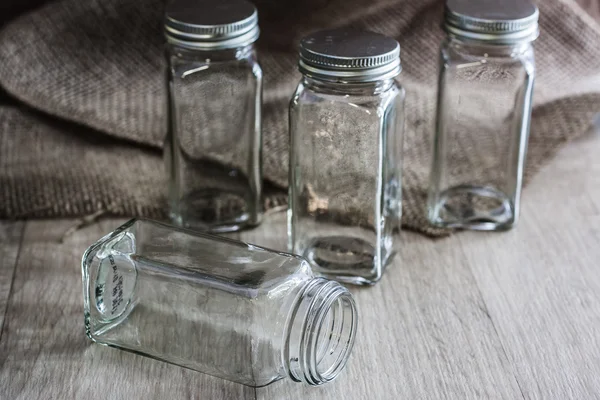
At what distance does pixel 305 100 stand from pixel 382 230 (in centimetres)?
15

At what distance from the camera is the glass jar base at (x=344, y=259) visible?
3.13ft

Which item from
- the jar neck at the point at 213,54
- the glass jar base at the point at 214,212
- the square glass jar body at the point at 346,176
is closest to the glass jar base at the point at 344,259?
the square glass jar body at the point at 346,176

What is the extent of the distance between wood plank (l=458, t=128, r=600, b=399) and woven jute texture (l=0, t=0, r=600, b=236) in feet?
0.16

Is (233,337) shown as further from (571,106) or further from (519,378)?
(571,106)

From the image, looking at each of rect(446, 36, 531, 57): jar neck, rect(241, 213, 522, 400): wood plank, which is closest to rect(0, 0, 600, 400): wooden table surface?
rect(241, 213, 522, 400): wood plank

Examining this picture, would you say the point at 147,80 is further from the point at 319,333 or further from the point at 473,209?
the point at 319,333

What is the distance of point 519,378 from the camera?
0.82 metres

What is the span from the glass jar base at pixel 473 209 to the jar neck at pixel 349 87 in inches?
8.1

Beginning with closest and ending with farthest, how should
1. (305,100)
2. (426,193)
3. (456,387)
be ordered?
(456,387)
(305,100)
(426,193)

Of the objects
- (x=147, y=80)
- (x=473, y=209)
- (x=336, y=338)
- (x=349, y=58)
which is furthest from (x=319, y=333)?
(x=147, y=80)

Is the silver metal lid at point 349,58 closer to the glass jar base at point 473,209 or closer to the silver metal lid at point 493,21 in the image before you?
the silver metal lid at point 493,21

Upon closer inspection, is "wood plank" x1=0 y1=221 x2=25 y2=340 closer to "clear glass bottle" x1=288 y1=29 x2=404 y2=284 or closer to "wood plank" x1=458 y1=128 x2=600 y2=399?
"clear glass bottle" x1=288 y1=29 x2=404 y2=284

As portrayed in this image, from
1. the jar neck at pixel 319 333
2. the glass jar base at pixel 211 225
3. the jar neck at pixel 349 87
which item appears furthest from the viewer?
the glass jar base at pixel 211 225

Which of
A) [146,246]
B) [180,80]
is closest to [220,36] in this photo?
[180,80]
